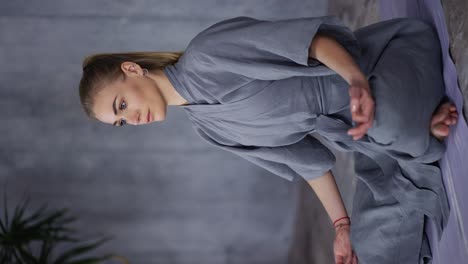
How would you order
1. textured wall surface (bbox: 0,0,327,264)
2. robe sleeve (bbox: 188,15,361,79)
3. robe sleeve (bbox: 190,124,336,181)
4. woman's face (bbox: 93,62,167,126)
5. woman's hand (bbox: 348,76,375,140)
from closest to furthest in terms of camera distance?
woman's hand (bbox: 348,76,375,140) < robe sleeve (bbox: 188,15,361,79) < woman's face (bbox: 93,62,167,126) < robe sleeve (bbox: 190,124,336,181) < textured wall surface (bbox: 0,0,327,264)

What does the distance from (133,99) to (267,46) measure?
0.38 metres

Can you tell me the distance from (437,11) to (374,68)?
0.67 ft

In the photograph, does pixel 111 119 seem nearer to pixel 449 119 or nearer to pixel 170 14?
pixel 449 119

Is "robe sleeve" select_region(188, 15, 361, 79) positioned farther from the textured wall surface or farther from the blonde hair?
the textured wall surface

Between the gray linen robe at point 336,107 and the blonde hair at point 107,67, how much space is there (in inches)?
2.6

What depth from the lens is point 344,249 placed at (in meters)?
1.71

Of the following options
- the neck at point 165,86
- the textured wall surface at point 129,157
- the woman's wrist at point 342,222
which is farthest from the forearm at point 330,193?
the textured wall surface at point 129,157

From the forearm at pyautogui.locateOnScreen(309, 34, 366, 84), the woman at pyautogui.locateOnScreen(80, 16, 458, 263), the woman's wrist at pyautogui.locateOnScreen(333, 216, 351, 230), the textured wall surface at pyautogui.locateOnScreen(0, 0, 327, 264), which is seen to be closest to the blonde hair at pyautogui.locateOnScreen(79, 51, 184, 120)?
the woman at pyautogui.locateOnScreen(80, 16, 458, 263)

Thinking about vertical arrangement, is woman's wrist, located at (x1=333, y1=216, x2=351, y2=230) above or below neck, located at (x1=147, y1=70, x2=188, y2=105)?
below

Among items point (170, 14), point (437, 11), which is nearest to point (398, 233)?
point (437, 11)

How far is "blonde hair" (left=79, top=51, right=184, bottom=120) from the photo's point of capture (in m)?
1.54

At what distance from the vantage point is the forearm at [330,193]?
67.6 inches

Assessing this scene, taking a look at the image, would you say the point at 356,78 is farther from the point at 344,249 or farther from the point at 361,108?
the point at 344,249

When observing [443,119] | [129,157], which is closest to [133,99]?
[443,119]
